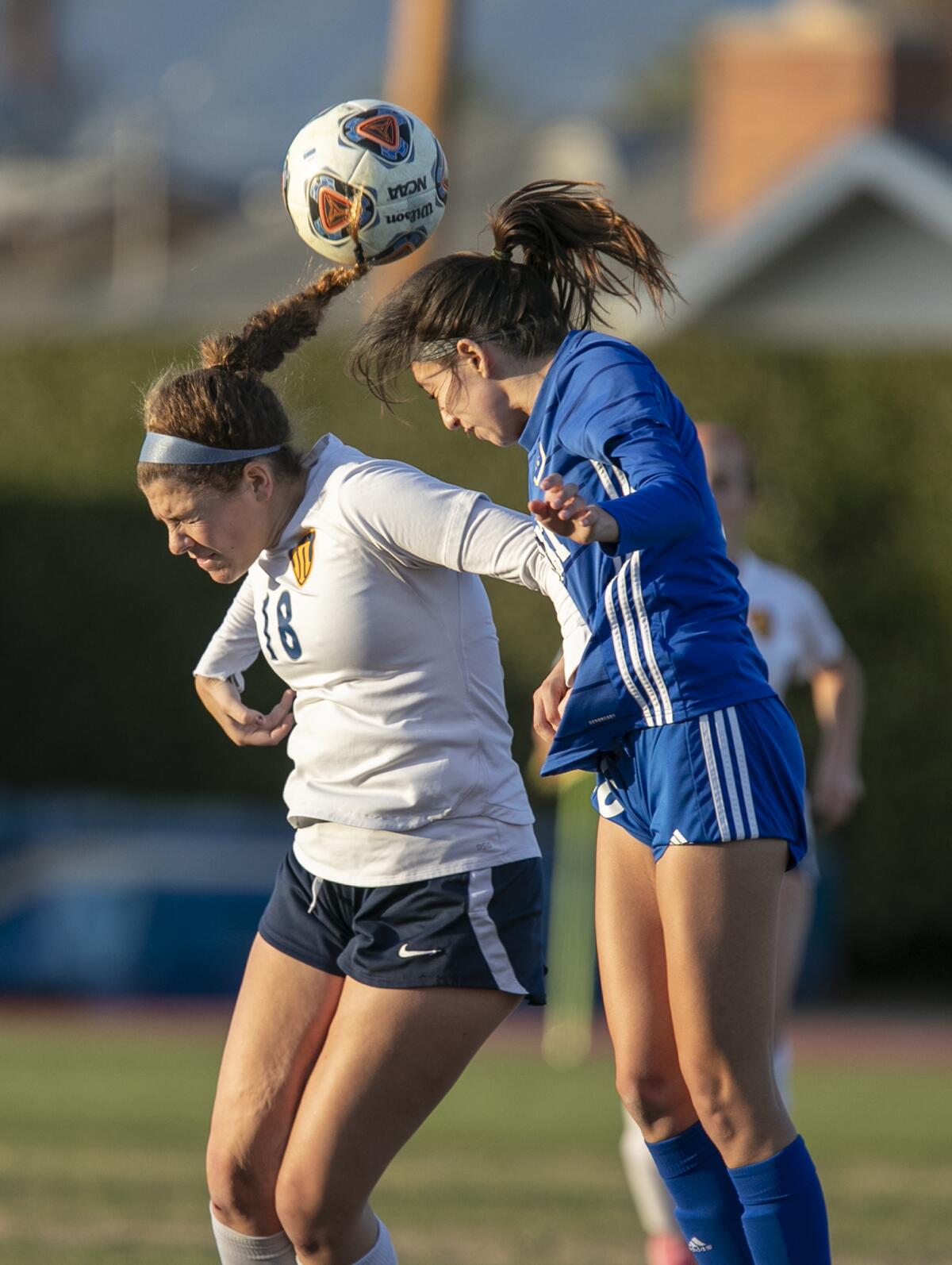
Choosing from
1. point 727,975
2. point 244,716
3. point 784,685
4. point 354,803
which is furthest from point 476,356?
point 784,685

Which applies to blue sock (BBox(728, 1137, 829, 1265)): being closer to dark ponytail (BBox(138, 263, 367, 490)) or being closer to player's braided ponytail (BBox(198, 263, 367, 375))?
dark ponytail (BBox(138, 263, 367, 490))

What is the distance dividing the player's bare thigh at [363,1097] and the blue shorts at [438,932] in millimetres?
38

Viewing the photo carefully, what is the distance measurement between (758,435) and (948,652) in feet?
6.33

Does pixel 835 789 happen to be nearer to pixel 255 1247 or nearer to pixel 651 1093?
pixel 651 1093

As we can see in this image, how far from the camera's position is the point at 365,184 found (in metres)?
3.98

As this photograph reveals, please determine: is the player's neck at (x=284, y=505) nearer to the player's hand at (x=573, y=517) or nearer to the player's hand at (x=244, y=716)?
the player's hand at (x=244, y=716)

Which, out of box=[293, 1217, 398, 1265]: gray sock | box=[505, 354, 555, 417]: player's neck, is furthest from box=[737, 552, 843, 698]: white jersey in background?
box=[293, 1217, 398, 1265]: gray sock

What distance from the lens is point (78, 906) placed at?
12000 millimetres

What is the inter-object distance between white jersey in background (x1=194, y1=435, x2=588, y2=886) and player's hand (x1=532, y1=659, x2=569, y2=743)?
0.06 m

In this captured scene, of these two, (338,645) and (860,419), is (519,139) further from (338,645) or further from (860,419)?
(338,645)

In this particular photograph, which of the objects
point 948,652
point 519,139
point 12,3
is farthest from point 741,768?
point 12,3

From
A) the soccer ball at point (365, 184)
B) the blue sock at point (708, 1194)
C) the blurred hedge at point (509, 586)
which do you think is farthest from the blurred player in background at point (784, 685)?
the blurred hedge at point (509, 586)

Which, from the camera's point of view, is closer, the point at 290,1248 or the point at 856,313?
the point at 290,1248

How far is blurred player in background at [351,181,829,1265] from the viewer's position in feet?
11.4
